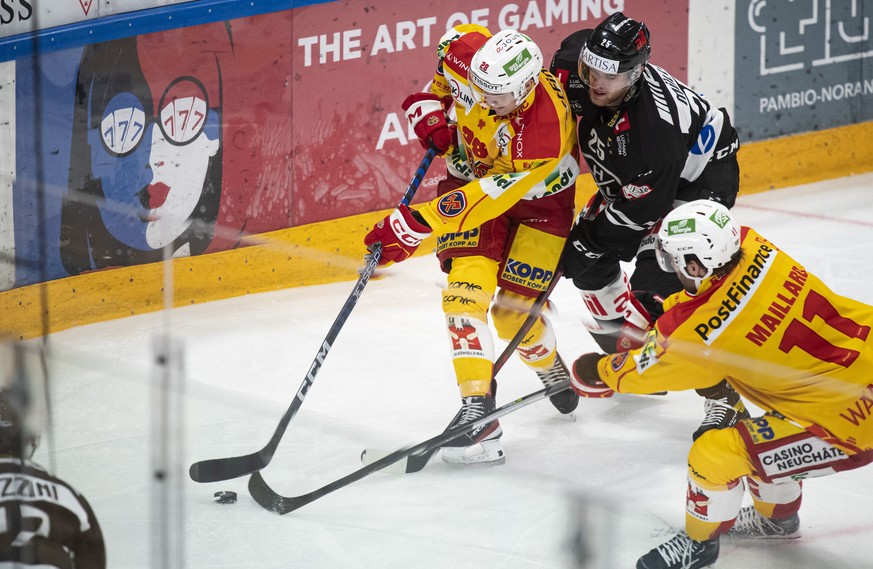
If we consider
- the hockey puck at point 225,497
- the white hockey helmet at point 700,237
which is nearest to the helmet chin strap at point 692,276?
the white hockey helmet at point 700,237

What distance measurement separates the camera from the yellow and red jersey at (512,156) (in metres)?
3.29

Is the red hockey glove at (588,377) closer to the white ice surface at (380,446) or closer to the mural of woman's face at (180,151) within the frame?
the white ice surface at (380,446)

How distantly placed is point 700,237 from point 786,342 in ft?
0.92

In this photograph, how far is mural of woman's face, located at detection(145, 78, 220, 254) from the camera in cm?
446

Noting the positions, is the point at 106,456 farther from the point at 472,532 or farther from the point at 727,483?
the point at 727,483

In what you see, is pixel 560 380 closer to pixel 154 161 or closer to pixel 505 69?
pixel 505 69

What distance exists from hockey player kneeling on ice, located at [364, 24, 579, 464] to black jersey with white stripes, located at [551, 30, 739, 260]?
0.31ft

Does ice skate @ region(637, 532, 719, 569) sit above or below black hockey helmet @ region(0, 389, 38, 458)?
below

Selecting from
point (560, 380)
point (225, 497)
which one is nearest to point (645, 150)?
point (560, 380)

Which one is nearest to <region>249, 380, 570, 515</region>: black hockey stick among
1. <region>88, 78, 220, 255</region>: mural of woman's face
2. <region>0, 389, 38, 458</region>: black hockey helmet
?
<region>0, 389, 38, 458</region>: black hockey helmet

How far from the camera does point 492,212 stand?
332 cm

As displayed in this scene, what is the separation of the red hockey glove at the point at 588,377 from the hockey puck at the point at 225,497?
2.90 feet

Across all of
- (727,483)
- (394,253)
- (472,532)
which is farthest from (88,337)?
(727,483)

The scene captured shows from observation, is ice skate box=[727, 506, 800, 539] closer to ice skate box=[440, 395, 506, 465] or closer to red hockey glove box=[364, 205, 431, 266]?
ice skate box=[440, 395, 506, 465]
